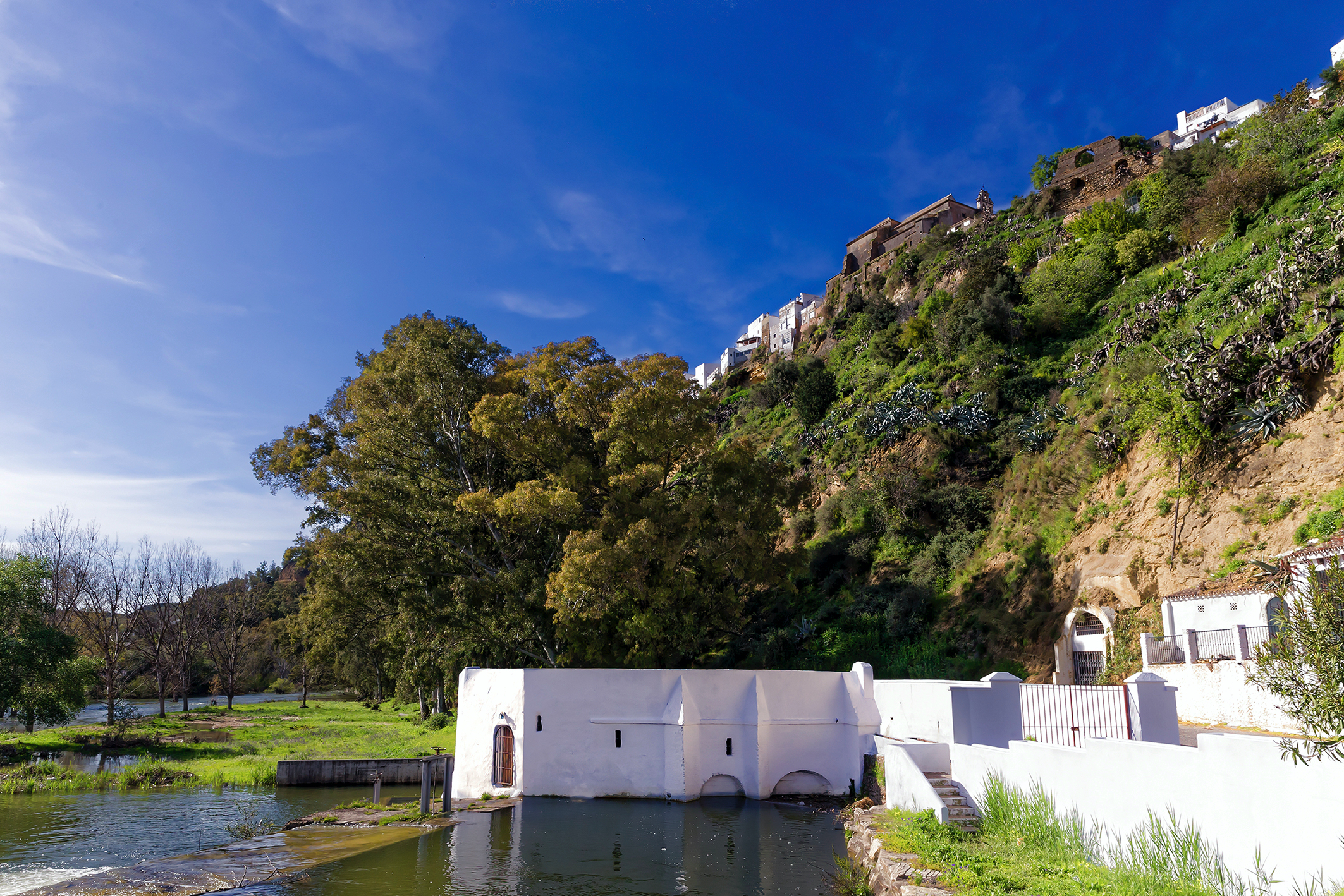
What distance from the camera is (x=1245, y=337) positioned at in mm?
19156

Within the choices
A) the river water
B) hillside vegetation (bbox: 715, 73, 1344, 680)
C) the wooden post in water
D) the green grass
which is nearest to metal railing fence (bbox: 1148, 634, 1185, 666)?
hillside vegetation (bbox: 715, 73, 1344, 680)

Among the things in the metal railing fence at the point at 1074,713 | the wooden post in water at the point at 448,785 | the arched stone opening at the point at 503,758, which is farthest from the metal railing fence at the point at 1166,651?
the wooden post in water at the point at 448,785

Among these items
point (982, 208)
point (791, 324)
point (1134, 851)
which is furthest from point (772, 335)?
point (1134, 851)

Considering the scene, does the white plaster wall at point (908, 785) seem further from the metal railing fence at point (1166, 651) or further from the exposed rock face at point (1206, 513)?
the exposed rock face at point (1206, 513)

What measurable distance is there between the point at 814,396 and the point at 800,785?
80.5 ft

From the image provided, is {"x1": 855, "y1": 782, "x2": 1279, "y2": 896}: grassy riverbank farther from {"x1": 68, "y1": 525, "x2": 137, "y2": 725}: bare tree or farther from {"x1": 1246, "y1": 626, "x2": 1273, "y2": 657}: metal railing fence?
{"x1": 68, "y1": 525, "x2": 137, "y2": 725}: bare tree

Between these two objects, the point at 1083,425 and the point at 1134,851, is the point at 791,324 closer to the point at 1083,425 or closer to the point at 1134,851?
the point at 1083,425

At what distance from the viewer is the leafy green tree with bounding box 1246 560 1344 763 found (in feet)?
14.4

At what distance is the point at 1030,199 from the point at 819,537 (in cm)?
2976

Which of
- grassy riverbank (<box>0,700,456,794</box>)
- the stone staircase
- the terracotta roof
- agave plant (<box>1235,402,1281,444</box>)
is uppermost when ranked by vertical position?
agave plant (<box>1235,402,1281,444</box>)

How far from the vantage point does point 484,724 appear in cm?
1842

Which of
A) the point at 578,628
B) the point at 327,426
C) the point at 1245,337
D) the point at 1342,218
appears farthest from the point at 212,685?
the point at 1342,218

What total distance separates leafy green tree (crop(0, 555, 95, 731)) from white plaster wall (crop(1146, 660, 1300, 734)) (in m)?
28.6

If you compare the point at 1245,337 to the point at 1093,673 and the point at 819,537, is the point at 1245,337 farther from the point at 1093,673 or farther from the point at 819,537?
the point at 819,537
